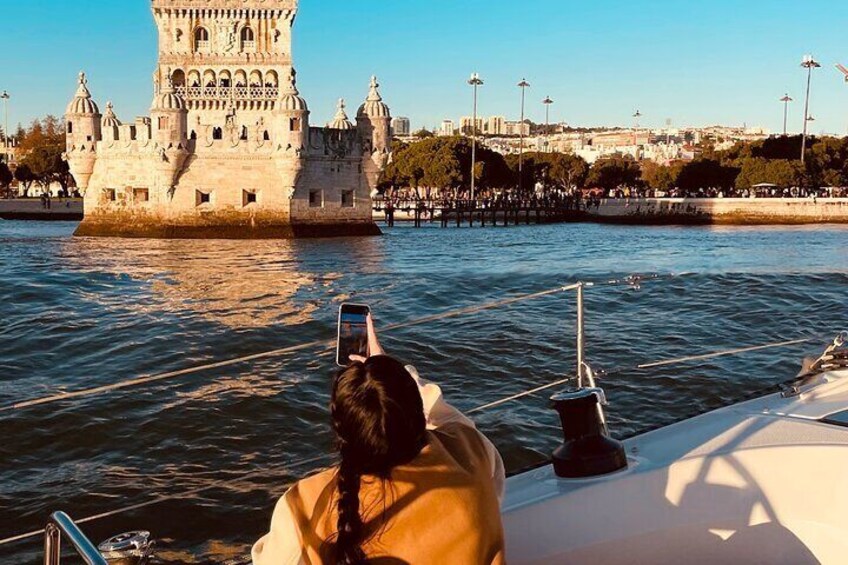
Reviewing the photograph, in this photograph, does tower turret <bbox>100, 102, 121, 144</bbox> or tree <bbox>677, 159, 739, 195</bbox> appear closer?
tower turret <bbox>100, 102, 121, 144</bbox>

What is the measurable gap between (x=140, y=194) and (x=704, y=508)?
32.6 m

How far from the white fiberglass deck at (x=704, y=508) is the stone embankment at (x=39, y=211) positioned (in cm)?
5489

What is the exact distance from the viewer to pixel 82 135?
3359 centimetres

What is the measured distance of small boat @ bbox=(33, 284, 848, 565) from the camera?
2686mm

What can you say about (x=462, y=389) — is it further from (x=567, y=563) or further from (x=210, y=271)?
(x=210, y=271)

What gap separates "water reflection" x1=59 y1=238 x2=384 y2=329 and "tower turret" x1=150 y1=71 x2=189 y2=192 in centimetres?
270

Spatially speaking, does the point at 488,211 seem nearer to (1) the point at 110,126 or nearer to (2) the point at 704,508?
(1) the point at 110,126

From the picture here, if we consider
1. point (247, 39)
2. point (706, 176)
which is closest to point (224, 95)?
point (247, 39)

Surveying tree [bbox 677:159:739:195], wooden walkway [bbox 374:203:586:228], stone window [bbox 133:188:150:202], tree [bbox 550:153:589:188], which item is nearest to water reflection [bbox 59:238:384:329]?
stone window [bbox 133:188:150:202]

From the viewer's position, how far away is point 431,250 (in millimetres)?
29125

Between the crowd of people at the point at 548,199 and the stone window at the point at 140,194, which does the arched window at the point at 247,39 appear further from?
the crowd of people at the point at 548,199

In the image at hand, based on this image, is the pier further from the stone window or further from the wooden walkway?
the stone window

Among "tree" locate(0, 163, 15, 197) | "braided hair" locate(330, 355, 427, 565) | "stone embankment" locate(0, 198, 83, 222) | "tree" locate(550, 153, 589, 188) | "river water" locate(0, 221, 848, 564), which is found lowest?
"river water" locate(0, 221, 848, 564)

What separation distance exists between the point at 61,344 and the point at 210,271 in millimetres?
9440
